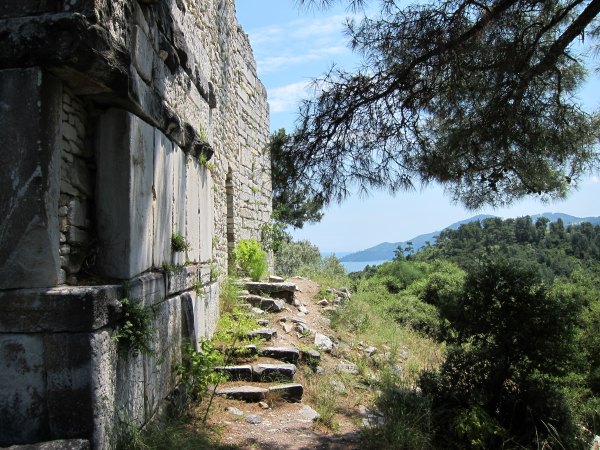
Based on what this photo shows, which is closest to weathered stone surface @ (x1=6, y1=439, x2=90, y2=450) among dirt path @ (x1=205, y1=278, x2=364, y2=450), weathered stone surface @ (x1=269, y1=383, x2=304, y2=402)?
dirt path @ (x1=205, y1=278, x2=364, y2=450)

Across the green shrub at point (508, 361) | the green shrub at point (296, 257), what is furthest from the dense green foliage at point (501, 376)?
the green shrub at point (296, 257)

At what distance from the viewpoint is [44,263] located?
8.21ft

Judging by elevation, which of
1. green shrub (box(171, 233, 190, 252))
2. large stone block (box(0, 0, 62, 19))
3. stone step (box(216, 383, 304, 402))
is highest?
large stone block (box(0, 0, 62, 19))

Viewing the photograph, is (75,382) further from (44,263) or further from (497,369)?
(497,369)

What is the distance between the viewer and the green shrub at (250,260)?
28.7ft

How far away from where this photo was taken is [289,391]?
5.00m

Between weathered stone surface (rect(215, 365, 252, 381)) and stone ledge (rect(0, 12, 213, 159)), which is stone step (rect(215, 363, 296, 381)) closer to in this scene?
weathered stone surface (rect(215, 365, 252, 381))

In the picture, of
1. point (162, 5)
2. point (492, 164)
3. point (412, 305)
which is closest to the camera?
point (162, 5)

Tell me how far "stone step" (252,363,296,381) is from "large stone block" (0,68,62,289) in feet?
10.2

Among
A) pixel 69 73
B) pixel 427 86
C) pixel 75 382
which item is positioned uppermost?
pixel 427 86

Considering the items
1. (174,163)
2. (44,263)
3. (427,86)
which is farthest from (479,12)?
(44,263)

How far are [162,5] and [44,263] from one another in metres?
2.39

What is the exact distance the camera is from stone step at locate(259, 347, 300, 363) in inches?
226

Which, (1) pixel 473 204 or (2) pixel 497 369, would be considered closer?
(2) pixel 497 369
